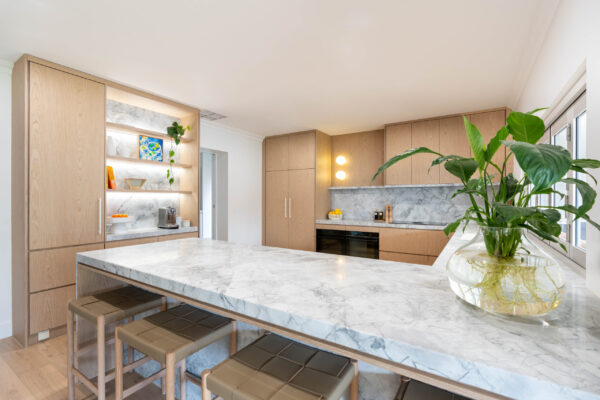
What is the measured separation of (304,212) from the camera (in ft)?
16.5

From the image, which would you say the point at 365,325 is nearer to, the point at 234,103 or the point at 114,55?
the point at 114,55

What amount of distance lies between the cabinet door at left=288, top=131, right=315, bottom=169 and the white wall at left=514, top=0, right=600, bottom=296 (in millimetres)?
3139

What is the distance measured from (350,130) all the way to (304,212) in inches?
64.5

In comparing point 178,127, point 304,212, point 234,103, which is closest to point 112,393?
point 178,127

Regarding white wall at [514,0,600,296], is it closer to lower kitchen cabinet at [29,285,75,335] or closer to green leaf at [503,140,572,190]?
green leaf at [503,140,572,190]

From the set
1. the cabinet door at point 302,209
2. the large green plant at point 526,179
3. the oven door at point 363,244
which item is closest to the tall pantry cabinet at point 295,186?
the cabinet door at point 302,209

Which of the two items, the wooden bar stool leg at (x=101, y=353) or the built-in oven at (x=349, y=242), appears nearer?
the wooden bar stool leg at (x=101, y=353)

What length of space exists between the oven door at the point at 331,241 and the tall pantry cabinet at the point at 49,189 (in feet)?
10.4

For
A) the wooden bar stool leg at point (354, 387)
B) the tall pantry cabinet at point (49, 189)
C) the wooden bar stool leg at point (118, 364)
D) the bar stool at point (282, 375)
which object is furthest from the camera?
the tall pantry cabinet at point (49, 189)

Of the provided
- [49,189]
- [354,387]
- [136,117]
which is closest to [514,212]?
[354,387]

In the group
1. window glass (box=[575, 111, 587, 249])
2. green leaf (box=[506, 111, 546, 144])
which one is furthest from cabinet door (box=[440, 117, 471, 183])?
green leaf (box=[506, 111, 546, 144])

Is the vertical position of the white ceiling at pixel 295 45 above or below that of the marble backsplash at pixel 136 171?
above

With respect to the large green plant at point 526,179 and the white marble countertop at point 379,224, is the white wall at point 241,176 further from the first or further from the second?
the large green plant at point 526,179

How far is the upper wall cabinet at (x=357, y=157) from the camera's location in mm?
4988
